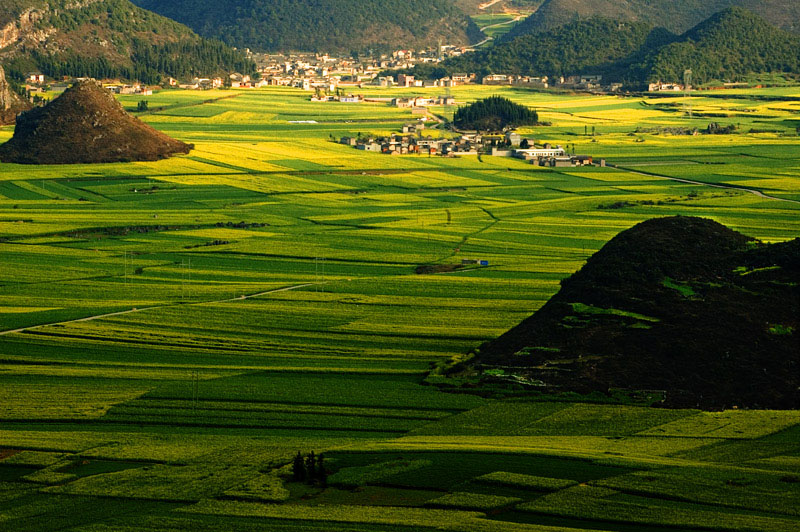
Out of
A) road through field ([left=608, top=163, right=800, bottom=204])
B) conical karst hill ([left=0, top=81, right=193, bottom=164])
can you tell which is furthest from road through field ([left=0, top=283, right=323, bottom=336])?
conical karst hill ([left=0, top=81, right=193, bottom=164])

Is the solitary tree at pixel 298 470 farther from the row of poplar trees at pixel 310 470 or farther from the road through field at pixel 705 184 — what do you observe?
the road through field at pixel 705 184

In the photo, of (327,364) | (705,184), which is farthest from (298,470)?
(705,184)

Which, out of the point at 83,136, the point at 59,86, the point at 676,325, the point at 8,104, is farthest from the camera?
the point at 59,86

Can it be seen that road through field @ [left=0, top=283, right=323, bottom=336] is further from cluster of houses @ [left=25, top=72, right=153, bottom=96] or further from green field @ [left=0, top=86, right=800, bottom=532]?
cluster of houses @ [left=25, top=72, right=153, bottom=96]

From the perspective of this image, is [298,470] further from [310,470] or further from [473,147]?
[473,147]

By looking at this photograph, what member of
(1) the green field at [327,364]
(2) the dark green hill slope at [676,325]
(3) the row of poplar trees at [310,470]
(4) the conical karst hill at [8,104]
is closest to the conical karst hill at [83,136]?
(1) the green field at [327,364]

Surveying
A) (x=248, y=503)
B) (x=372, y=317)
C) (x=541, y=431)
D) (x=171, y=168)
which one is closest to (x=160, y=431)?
(x=248, y=503)

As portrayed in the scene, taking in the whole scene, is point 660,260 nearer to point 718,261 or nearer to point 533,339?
point 718,261
